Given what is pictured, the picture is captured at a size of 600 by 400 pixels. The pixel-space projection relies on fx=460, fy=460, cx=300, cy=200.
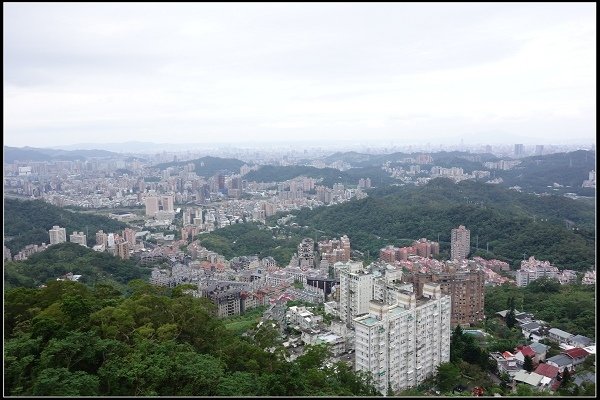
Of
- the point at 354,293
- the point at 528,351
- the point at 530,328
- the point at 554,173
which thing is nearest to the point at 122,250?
the point at 354,293

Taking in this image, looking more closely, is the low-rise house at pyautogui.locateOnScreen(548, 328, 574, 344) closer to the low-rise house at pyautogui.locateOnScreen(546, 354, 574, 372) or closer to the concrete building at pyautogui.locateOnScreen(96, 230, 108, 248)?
the low-rise house at pyautogui.locateOnScreen(546, 354, 574, 372)

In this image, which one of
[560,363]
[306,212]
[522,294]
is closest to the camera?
[560,363]

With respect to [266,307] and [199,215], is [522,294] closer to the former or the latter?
[266,307]

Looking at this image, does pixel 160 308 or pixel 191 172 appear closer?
pixel 160 308

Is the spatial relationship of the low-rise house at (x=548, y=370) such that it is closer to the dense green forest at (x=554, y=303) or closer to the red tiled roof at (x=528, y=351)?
the red tiled roof at (x=528, y=351)

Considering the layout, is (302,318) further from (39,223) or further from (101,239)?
(39,223)

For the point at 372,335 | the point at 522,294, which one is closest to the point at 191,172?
the point at 522,294
